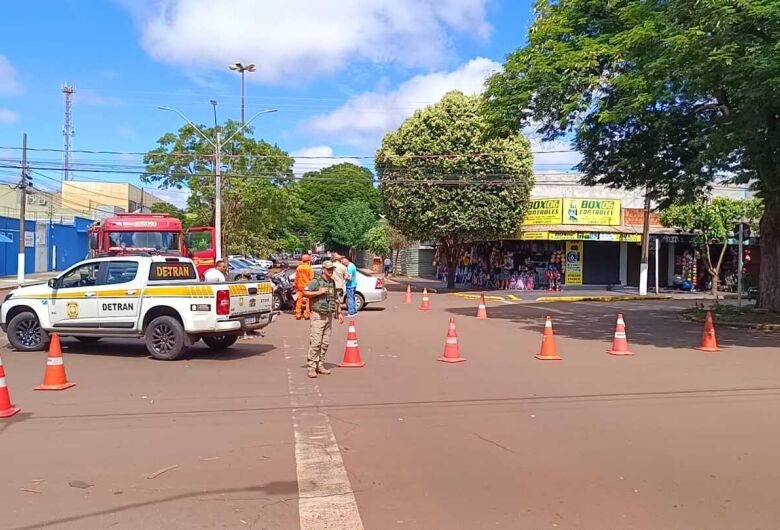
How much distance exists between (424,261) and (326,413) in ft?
154

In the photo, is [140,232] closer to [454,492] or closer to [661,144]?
[661,144]

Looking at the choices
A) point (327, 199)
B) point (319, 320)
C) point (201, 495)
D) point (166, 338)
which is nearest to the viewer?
point (201, 495)

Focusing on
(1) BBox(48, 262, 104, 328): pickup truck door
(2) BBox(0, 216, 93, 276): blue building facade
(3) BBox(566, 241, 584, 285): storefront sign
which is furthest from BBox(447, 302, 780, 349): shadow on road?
(2) BBox(0, 216, 93, 276): blue building facade

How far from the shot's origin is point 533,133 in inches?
754

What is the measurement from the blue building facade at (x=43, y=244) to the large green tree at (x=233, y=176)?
11.6m

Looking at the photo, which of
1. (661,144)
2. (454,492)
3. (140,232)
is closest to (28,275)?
(140,232)

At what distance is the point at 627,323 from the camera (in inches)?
725

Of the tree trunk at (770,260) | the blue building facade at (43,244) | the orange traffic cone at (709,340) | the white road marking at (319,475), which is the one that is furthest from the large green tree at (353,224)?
the white road marking at (319,475)

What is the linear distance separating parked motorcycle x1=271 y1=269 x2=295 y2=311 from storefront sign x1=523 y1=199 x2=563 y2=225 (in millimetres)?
15403

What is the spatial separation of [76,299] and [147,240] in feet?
34.4

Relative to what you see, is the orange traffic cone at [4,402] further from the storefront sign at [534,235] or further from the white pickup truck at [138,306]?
the storefront sign at [534,235]

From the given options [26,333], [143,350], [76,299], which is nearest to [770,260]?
[143,350]

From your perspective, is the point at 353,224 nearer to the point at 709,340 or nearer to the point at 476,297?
the point at 476,297

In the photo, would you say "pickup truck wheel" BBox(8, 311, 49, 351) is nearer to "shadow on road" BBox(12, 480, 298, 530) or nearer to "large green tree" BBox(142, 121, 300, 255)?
"shadow on road" BBox(12, 480, 298, 530)
